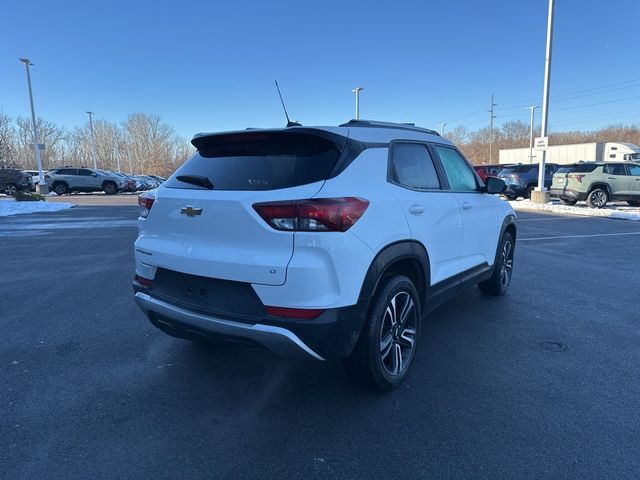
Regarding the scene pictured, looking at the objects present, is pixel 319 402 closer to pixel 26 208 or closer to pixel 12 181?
pixel 26 208

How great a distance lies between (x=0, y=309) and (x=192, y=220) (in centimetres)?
357

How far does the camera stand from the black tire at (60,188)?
30672 millimetres

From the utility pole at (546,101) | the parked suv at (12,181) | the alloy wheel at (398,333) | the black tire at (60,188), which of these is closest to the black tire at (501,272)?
the alloy wheel at (398,333)

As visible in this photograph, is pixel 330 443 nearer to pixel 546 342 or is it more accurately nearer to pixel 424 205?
pixel 424 205

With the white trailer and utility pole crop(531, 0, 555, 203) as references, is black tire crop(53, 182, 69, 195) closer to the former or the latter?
utility pole crop(531, 0, 555, 203)

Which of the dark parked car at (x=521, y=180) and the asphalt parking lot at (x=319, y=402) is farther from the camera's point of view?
the dark parked car at (x=521, y=180)

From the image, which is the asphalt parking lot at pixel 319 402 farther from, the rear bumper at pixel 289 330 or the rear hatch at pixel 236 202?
the rear hatch at pixel 236 202

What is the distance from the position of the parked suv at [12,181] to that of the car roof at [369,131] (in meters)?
29.2

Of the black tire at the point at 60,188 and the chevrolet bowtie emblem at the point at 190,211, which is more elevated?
the chevrolet bowtie emblem at the point at 190,211

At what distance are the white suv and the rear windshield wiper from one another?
0.01 m

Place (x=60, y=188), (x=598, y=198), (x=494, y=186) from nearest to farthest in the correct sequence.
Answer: (x=494, y=186), (x=598, y=198), (x=60, y=188)

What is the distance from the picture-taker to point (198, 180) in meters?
3.04

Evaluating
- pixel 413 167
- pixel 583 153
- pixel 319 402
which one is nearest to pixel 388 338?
pixel 319 402

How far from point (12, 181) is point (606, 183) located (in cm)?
3144
